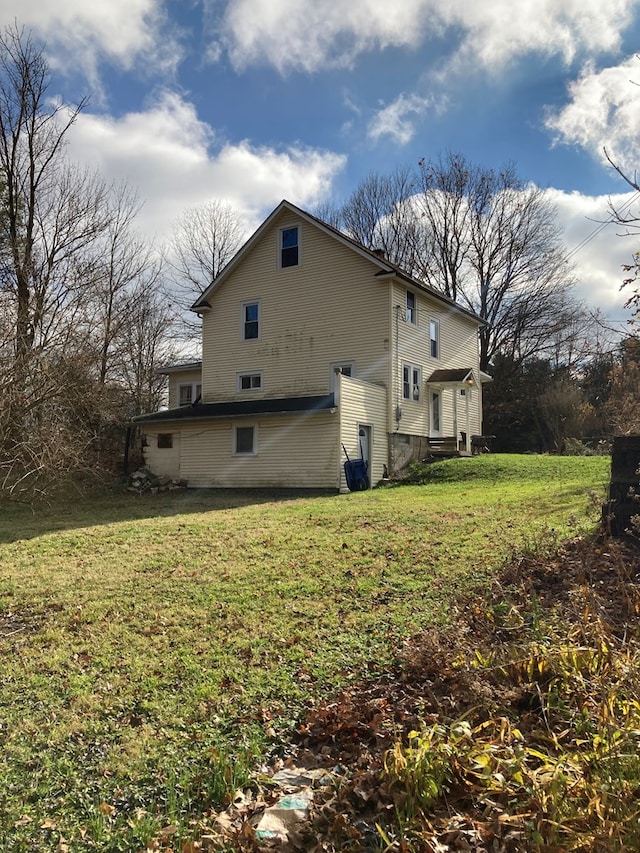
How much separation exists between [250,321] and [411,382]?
663cm

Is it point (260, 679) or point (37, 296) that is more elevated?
point (37, 296)

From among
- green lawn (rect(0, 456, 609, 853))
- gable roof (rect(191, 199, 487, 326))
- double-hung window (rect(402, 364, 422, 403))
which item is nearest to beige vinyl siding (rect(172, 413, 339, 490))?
double-hung window (rect(402, 364, 422, 403))

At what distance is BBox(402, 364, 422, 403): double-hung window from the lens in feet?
67.3

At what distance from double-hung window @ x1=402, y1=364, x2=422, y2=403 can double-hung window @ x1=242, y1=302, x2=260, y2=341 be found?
5.81m

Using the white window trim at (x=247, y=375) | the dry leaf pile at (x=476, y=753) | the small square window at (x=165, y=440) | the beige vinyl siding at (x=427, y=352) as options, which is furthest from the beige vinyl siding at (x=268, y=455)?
the dry leaf pile at (x=476, y=753)

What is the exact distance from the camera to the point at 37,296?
1593 centimetres

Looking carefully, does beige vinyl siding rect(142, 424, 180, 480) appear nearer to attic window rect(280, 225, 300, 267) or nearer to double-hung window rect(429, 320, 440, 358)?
attic window rect(280, 225, 300, 267)

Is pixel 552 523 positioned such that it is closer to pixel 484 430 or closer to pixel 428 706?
pixel 428 706

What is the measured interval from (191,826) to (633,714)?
2.24m

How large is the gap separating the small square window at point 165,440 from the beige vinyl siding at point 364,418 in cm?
712

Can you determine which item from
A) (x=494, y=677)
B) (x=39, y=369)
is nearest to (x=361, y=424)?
(x=39, y=369)

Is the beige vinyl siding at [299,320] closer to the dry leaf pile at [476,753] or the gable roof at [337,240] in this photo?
the gable roof at [337,240]

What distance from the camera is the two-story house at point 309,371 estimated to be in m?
18.4

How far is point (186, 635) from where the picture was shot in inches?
206
